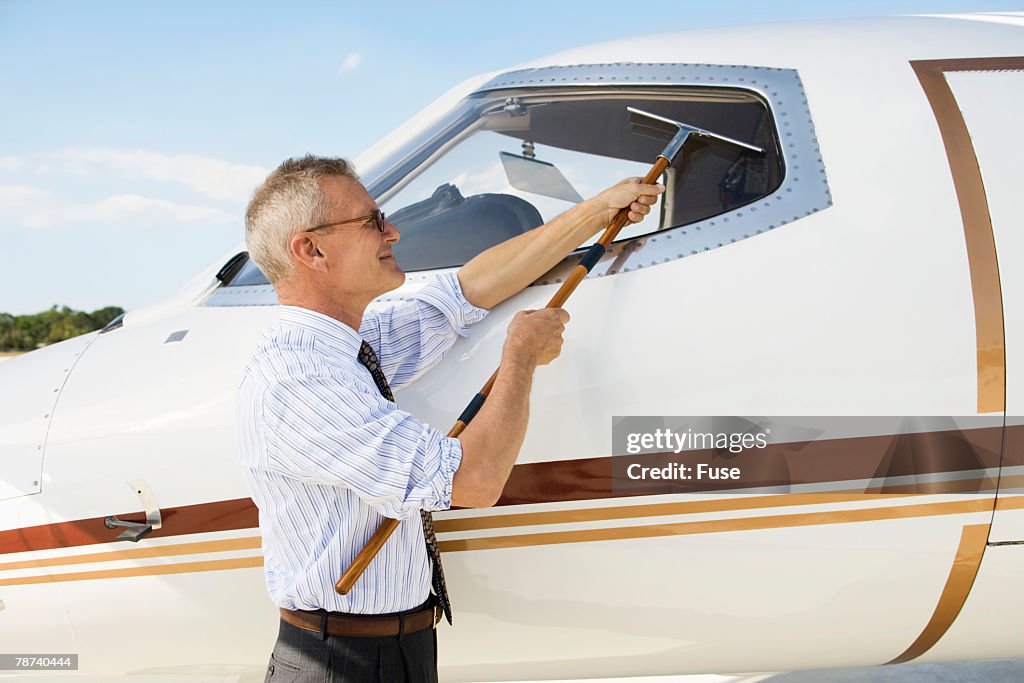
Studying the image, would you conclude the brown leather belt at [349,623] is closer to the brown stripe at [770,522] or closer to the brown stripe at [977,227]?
the brown stripe at [770,522]

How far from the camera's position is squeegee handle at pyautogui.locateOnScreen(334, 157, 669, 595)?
6.49 ft

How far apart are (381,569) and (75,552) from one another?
113 cm

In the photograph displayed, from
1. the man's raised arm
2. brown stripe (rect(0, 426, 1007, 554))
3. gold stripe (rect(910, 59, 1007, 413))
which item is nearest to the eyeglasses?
the man's raised arm

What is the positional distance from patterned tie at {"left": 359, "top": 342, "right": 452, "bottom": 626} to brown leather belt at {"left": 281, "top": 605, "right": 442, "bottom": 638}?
0.68ft

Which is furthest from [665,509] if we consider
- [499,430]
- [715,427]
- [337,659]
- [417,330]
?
[337,659]

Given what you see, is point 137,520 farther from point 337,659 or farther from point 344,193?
point 344,193

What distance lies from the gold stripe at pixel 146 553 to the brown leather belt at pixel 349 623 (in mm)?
487

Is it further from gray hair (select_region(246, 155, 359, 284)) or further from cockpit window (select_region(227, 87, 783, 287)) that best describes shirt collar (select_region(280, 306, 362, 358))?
cockpit window (select_region(227, 87, 783, 287))

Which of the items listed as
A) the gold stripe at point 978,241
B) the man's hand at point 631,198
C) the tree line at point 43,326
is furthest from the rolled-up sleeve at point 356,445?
the tree line at point 43,326

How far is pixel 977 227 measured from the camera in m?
2.47

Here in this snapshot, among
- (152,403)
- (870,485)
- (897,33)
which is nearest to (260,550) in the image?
(152,403)

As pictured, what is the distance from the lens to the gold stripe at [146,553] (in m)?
2.56

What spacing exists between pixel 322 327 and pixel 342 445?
1.19ft

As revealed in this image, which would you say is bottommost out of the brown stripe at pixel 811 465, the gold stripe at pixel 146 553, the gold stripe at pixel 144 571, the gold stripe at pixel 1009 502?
the gold stripe at pixel 144 571
